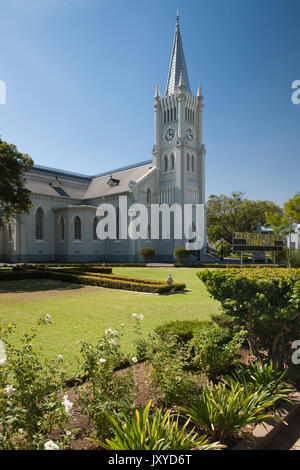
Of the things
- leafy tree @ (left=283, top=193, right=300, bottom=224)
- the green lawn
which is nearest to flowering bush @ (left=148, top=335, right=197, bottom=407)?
the green lawn

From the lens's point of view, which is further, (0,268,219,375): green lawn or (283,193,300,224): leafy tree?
(283,193,300,224): leafy tree

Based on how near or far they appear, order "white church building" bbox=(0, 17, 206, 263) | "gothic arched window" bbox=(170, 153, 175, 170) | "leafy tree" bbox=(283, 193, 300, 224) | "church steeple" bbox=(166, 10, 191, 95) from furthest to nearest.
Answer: "church steeple" bbox=(166, 10, 191, 95), "gothic arched window" bbox=(170, 153, 175, 170), "white church building" bbox=(0, 17, 206, 263), "leafy tree" bbox=(283, 193, 300, 224)

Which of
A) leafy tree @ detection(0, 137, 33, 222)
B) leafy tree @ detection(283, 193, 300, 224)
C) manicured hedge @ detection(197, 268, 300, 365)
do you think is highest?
leafy tree @ detection(0, 137, 33, 222)

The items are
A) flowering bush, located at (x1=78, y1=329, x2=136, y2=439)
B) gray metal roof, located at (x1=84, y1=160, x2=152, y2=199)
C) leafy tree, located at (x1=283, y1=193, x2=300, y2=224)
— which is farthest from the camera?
gray metal roof, located at (x1=84, y1=160, x2=152, y2=199)

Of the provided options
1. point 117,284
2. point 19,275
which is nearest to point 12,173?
point 19,275

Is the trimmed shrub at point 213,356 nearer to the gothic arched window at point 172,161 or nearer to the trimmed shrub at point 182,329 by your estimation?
the trimmed shrub at point 182,329

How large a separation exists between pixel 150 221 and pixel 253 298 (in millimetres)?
35610

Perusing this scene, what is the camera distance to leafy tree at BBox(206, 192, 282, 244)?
48750 mm

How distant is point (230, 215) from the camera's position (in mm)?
49375

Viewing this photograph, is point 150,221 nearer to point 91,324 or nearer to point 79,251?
point 79,251

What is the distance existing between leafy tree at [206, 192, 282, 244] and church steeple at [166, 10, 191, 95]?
2020 centimetres

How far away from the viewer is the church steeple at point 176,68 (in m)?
41.6

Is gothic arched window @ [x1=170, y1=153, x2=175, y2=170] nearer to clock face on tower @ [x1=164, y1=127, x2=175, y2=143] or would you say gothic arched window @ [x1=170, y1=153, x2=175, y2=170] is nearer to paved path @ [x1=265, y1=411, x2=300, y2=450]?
clock face on tower @ [x1=164, y1=127, x2=175, y2=143]

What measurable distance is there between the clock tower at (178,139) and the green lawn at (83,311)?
89.8 ft
